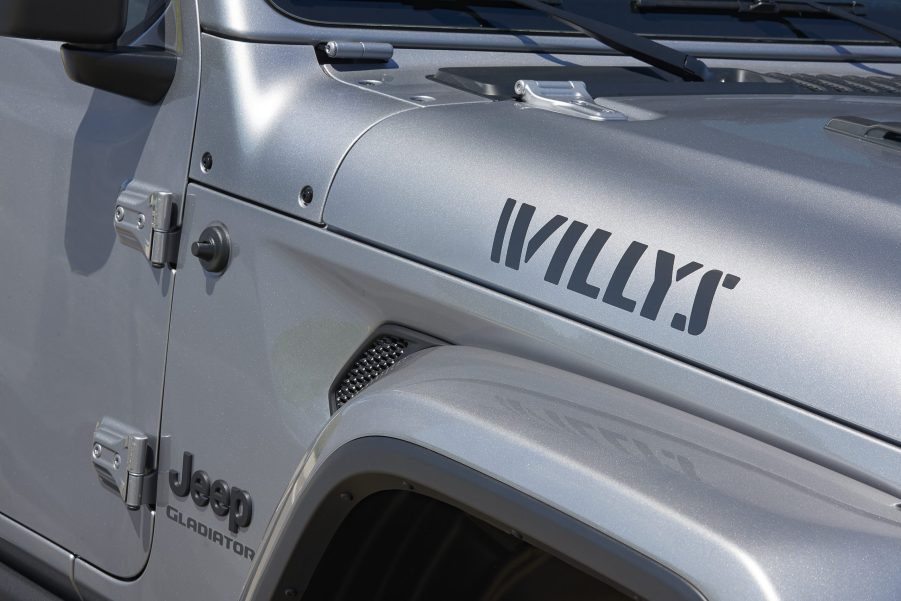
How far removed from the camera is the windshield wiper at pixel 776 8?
2389 mm

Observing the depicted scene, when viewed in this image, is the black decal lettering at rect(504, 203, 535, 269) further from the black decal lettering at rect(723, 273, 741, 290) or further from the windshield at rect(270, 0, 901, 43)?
the windshield at rect(270, 0, 901, 43)

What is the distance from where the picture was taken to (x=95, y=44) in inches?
78.6

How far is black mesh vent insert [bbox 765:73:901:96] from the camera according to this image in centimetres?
223

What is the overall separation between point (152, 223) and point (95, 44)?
29cm

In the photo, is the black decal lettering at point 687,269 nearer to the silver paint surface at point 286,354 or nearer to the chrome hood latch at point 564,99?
the silver paint surface at point 286,354

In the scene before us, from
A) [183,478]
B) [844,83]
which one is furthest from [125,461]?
[844,83]

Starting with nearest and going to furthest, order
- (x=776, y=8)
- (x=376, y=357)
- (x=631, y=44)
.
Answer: (x=376, y=357) < (x=631, y=44) < (x=776, y=8)

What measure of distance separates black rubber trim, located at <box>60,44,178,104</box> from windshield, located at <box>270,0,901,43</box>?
0.21 metres

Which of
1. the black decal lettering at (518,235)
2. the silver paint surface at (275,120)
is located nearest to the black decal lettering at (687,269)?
the black decal lettering at (518,235)

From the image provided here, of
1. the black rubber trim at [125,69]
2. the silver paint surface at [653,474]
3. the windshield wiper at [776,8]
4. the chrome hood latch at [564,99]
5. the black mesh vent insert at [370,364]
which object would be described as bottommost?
the black mesh vent insert at [370,364]

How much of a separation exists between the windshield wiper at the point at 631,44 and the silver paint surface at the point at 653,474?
76cm

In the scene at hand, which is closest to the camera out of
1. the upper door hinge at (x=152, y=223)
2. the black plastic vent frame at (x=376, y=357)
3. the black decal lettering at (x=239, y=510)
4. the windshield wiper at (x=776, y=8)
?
the black plastic vent frame at (x=376, y=357)

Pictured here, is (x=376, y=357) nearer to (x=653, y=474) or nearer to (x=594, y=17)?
(x=653, y=474)

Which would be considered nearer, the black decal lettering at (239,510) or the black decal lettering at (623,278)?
the black decal lettering at (623,278)
